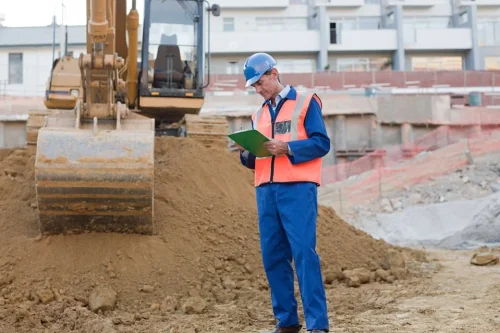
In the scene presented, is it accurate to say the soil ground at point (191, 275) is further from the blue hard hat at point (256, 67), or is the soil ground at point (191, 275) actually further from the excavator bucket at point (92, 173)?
the blue hard hat at point (256, 67)

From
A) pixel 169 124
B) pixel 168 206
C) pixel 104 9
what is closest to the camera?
pixel 104 9

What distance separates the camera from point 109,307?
201 inches

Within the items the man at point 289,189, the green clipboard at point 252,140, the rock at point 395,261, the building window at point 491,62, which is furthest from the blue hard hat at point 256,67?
the building window at point 491,62

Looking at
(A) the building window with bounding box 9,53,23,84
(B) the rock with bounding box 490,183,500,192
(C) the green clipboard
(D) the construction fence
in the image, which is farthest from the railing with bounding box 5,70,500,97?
(C) the green clipboard

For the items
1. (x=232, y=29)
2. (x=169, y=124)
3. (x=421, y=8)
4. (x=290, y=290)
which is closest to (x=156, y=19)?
(x=169, y=124)

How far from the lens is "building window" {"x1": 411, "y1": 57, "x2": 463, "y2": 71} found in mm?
36094

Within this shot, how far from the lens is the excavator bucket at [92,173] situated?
16.9 feet

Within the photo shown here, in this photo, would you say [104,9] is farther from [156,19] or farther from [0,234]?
[156,19]

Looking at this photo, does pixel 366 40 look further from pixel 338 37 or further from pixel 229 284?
pixel 229 284

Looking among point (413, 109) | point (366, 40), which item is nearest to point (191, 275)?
point (413, 109)

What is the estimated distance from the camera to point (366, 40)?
35031 mm

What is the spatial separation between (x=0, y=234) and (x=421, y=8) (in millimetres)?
35168

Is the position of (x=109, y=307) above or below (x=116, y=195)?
below

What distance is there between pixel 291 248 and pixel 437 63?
34.8 metres
